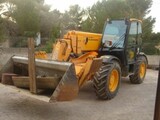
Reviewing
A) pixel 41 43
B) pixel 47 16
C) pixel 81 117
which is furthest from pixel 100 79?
pixel 47 16

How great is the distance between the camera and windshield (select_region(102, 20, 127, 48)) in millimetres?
7672

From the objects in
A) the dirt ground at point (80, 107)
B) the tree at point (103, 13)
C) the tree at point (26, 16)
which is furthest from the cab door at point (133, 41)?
the tree at point (26, 16)

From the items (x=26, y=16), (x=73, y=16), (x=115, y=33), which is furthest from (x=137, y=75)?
(x=73, y=16)

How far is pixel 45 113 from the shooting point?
18.1ft

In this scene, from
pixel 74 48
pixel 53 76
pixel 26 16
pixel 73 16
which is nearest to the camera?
pixel 53 76

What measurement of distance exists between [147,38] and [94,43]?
1150 cm

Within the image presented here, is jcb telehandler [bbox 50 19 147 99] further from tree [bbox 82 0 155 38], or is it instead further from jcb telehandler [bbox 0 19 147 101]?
tree [bbox 82 0 155 38]

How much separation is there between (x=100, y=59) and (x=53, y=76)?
1016 millimetres

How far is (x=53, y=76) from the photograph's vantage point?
18.9ft

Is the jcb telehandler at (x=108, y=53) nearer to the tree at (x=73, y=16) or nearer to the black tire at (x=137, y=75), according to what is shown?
the black tire at (x=137, y=75)

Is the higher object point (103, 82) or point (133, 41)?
point (133, 41)

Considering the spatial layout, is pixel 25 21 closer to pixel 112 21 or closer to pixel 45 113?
pixel 112 21

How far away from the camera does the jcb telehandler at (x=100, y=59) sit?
5.45 metres

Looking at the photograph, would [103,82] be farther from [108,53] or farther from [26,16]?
[26,16]
